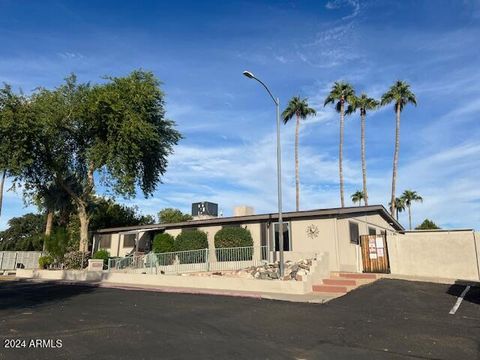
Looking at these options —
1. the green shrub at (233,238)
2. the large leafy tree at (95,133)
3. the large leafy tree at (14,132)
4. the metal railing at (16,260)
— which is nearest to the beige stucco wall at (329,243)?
the green shrub at (233,238)

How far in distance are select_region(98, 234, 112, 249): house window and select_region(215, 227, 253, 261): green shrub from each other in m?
13.4

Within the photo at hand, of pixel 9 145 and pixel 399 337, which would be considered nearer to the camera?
pixel 399 337

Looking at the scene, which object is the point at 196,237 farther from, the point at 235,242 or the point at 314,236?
the point at 314,236

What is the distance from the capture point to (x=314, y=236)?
2120cm

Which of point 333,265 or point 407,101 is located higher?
point 407,101

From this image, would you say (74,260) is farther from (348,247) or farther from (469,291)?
(469,291)

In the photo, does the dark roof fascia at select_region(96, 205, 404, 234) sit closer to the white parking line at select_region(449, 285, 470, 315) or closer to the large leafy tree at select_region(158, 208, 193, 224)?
the white parking line at select_region(449, 285, 470, 315)

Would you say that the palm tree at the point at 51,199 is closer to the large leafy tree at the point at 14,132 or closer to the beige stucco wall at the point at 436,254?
the large leafy tree at the point at 14,132

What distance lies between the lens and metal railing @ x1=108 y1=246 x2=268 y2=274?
71.6 feet

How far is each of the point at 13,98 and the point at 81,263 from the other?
1177 cm

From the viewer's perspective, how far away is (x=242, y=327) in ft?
31.6

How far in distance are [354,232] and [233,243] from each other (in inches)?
257

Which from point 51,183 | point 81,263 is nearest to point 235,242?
point 81,263

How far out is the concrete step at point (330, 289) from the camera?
1591 centimetres
